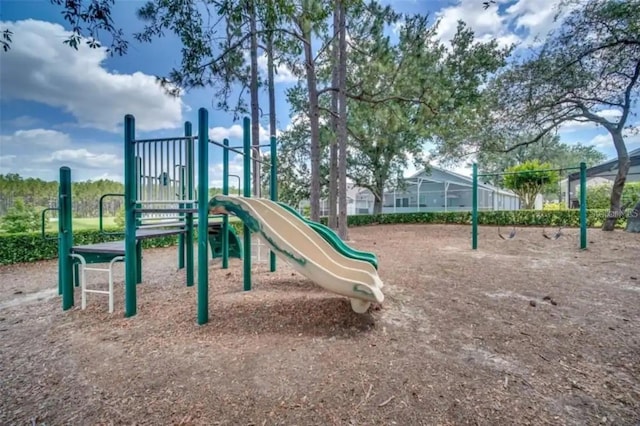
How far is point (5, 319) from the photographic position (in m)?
3.19

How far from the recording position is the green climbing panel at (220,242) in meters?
5.75

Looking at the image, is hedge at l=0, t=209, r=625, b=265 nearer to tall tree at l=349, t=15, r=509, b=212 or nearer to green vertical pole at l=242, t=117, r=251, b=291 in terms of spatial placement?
green vertical pole at l=242, t=117, r=251, b=291

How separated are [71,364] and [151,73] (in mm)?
6264

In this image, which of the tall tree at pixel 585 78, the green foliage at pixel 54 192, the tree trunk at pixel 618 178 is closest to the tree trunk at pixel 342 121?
the tall tree at pixel 585 78

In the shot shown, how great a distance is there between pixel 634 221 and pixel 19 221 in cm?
1802

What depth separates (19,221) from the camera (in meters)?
7.85

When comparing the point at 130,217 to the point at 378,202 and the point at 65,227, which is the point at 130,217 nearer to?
the point at 65,227

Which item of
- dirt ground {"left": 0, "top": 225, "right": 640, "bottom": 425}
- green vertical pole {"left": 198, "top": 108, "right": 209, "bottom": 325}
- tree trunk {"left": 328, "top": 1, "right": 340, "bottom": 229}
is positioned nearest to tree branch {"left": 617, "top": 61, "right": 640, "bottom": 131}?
dirt ground {"left": 0, "top": 225, "right": 640, "bottom": 425}

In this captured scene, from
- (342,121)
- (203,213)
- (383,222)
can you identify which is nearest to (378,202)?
(383,222)

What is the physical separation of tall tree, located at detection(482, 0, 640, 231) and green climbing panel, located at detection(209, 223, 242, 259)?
10.1m

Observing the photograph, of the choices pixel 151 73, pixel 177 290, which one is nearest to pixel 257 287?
pixel 177 290

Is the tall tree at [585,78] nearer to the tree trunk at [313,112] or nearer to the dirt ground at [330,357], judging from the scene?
the tree trunk at [313,112]

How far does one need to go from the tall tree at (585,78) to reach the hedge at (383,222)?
1.75 metres

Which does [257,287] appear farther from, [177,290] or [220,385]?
[220,385]
